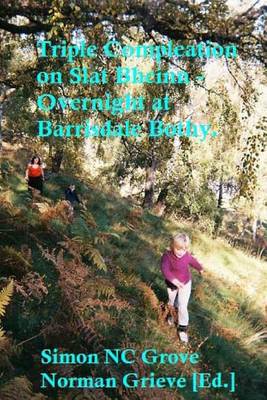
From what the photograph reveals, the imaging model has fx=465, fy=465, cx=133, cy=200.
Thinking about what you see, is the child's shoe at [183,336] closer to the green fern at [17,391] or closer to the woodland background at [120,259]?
the woodland background at [120,259]

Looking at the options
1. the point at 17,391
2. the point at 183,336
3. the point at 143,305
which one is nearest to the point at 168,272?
the point at 143,305

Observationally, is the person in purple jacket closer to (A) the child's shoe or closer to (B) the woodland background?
(A) the child's shoe

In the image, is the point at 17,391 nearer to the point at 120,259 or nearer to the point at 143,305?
the point at 143,305

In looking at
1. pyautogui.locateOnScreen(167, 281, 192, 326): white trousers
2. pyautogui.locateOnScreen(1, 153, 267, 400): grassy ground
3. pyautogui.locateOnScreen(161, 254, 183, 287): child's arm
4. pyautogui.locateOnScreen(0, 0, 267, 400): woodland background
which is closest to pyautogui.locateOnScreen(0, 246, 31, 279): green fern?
pyautogui.locateOnScreen(0, 0, 267, 400): woodland background

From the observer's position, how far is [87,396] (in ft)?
14.4

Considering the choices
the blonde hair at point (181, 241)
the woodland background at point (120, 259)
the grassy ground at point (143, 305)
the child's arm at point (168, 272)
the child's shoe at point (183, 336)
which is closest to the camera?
the woodland background at point (120, 259)

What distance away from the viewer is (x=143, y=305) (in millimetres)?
7758

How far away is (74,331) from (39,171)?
8986mm

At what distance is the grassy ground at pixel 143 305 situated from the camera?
19.3 ft

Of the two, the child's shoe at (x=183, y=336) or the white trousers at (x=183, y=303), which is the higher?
the white trousers at (x=183, y=303)

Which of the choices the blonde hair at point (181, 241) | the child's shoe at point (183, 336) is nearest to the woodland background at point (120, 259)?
the child's shoe at point (183, 336)

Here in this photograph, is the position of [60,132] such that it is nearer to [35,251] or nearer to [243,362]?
[35,251]

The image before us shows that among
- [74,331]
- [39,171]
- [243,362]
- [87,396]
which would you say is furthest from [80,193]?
[87,396]

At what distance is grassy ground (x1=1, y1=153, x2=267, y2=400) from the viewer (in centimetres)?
589
